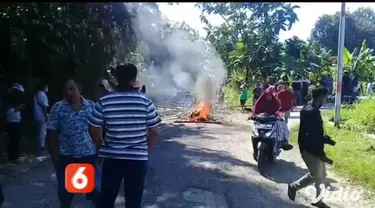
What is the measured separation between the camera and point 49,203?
20.5 ft

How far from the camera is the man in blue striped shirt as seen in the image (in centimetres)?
410

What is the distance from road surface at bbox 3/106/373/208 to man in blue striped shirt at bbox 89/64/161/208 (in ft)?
6.05

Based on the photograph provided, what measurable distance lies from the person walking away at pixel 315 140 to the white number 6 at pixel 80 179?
2.94m

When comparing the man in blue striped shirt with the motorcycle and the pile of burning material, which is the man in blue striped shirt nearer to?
the motorcycle

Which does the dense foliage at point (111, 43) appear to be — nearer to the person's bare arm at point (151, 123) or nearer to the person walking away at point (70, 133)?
the person walking away at point (70, 133)

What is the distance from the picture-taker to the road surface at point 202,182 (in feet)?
20.7

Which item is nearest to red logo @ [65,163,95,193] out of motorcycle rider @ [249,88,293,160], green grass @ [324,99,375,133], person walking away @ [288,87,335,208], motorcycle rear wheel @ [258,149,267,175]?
person walking away @ [288,87,335,208]

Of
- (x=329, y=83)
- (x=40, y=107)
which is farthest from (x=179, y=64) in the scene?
(x=40, y=107)

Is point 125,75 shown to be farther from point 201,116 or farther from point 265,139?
point 201,116

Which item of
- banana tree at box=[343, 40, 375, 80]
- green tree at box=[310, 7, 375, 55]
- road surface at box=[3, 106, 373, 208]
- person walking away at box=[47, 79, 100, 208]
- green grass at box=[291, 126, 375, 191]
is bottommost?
road surface at box=[3, 106, 373, 208]

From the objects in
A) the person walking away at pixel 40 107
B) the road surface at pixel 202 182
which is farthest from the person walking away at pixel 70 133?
the person walking away at pixel 40 107

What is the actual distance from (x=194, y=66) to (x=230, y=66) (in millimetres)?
13806

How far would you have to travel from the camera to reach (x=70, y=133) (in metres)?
4.95

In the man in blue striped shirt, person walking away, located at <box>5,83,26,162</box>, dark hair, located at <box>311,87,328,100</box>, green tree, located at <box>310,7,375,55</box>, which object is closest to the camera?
the man in blue striped shirt
